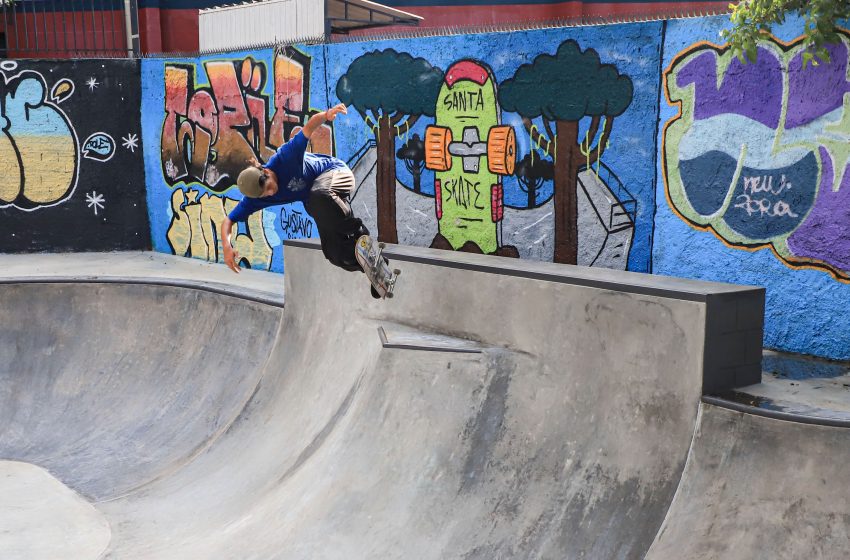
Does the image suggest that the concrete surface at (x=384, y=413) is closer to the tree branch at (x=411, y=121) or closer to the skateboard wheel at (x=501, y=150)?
the skateboard wheel at (x=501, y=150)

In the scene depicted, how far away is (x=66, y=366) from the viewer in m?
10.6

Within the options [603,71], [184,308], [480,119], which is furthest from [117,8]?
[603,71]

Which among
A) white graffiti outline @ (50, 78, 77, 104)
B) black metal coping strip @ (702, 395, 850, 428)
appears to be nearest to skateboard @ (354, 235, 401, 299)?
black metal coping strip @ (702, 395, 850, 428)

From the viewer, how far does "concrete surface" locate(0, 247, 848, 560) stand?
542 cm

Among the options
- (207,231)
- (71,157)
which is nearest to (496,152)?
(207,231)

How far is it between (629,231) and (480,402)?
7.86ft

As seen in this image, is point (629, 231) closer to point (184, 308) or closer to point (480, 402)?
point (480, 402)

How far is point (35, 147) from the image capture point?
550 inches

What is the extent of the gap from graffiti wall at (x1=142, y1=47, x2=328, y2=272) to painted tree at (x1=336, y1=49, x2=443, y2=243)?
705 mm

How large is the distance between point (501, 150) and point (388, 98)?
6.32ft

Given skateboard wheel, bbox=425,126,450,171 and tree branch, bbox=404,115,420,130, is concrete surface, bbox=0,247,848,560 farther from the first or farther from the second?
tree branch, bbox=404,115,420,130

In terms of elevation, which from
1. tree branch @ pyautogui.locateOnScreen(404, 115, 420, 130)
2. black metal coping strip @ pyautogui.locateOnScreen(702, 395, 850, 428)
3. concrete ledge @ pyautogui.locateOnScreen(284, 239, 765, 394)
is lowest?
black metal coping strip @ pyautogui.locateOnScreen(702, 395, 850, 428)

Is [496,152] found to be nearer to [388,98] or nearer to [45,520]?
[388,98]

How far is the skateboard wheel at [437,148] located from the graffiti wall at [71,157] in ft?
21.1
